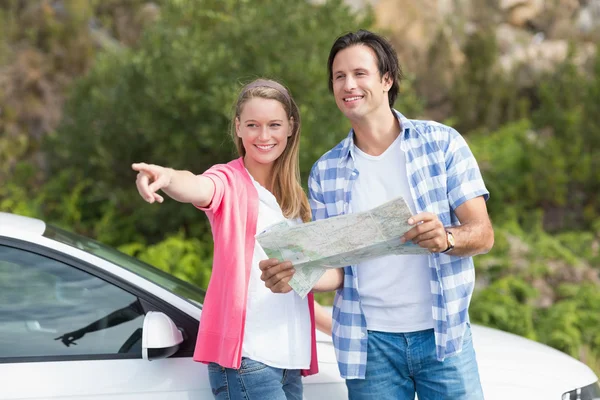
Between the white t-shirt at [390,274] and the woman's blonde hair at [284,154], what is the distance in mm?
200

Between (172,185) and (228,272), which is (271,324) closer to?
(228,272)

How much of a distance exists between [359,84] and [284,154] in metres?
0.35

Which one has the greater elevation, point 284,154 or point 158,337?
point 284,154

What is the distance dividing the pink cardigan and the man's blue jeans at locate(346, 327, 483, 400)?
0.47 meters

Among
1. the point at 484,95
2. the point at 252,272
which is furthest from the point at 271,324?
the point at 484,95

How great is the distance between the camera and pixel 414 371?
237 centimetres

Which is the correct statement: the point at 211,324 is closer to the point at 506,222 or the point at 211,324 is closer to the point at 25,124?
the point at 506,222

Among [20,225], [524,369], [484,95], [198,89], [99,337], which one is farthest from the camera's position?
[484,95]

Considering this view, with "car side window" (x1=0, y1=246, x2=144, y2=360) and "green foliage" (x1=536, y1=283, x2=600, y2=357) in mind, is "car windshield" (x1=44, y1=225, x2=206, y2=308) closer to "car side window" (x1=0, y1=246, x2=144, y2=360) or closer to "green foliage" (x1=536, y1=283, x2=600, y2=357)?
"car side window" (x1=0, y1=246, x2=144, y2=360)

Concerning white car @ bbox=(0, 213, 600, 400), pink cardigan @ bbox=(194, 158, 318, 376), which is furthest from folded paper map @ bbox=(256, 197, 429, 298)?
white car @ bbox=(0, 213, 600, 400)

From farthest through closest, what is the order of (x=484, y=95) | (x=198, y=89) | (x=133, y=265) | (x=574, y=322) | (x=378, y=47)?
(x=484, y=95) < (x=198, y=89) < (x=574, y=322) < (x=133, y=265) < (x=378, y=47)

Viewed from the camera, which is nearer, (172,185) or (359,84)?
(172,185)

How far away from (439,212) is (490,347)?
93 centimetres

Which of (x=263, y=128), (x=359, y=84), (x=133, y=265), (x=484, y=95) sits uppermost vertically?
(x=484, y=95)
